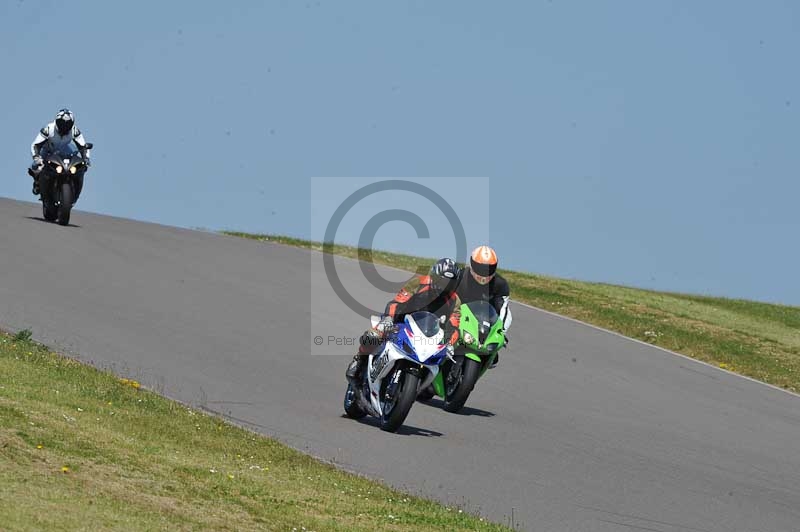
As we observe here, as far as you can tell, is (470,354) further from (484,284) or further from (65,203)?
(65,203)

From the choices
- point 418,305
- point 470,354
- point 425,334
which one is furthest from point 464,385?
point 425,334

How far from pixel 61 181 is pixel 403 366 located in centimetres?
1646

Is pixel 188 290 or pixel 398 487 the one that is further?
pixel 188 290

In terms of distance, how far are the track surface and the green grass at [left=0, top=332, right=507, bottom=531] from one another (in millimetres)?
907

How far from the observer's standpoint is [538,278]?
3422 cm

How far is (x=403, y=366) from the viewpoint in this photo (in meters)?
13.7

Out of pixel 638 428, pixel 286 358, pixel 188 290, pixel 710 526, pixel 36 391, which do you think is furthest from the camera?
pixel 188 290

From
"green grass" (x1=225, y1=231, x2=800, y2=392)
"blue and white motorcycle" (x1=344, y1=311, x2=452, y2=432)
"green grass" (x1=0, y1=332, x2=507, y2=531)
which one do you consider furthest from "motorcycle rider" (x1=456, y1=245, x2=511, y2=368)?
"green grass" (x1=225, y1=231, x2=800, y2=392)

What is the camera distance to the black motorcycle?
27.7 metres

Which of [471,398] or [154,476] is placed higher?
[154,476]

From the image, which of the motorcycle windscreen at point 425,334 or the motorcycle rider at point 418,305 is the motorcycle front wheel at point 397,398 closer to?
the motorcycle windscreen at point 425,334

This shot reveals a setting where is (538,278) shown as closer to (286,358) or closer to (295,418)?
(286,358)

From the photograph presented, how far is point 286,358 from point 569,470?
649 cm

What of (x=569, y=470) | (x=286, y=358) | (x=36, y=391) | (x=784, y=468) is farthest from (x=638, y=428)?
(x=36, y=391)
